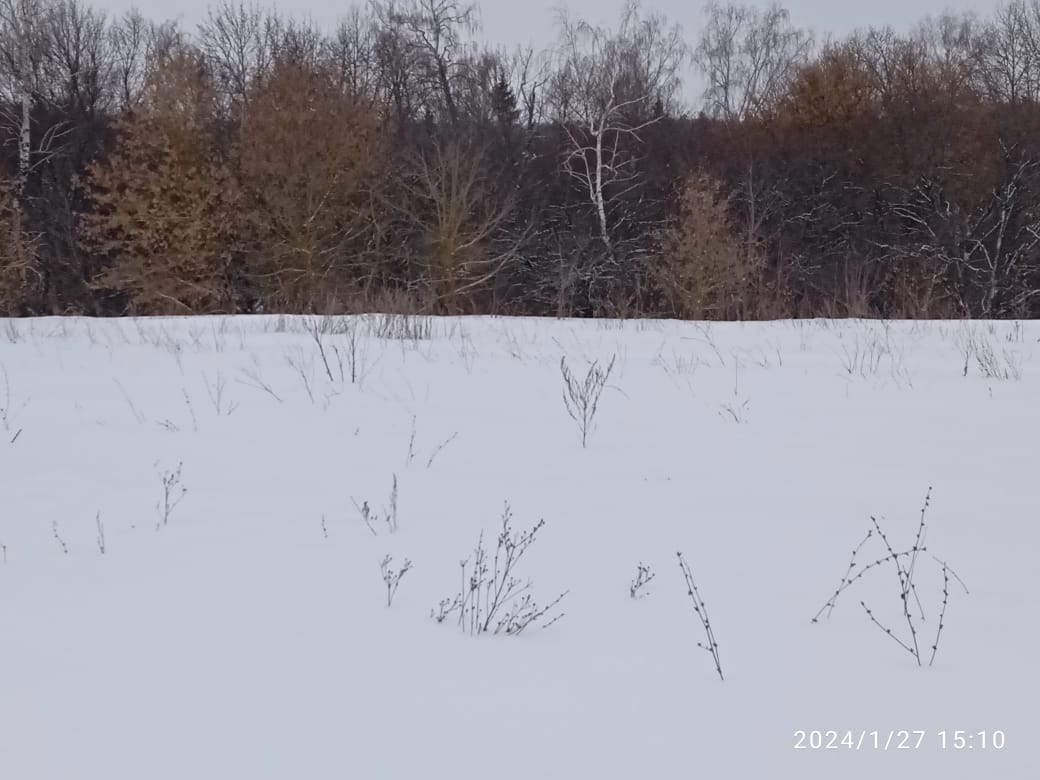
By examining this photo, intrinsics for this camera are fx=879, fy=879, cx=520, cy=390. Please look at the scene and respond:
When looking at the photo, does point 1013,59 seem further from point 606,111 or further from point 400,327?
point 400,327

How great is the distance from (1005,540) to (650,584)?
123 centimetres

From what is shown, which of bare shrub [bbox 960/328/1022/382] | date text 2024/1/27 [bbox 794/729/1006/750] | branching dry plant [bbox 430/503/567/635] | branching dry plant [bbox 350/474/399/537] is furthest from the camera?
bare shrub [bbox 960/328/1022/382]

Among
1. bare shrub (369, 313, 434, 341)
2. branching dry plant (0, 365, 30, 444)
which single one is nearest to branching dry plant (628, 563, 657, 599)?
branching dry plant (0, 365, 30, 444)

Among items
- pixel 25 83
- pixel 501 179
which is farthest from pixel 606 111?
pixel 25 83

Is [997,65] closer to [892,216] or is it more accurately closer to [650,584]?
[892,216]

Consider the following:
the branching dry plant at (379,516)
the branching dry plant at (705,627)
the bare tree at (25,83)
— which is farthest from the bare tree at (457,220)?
the branching dry plant at (705,627)

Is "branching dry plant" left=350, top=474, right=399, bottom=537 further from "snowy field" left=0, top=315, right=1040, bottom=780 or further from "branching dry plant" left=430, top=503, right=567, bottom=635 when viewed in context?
"branching dry plant" left=430, top=503, right=567, bottom=635

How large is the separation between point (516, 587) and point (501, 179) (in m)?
23.6

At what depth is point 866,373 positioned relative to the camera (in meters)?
6.56

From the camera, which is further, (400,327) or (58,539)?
(400,327)

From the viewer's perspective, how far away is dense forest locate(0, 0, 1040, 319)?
22.0m

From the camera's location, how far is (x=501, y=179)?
25.2 m

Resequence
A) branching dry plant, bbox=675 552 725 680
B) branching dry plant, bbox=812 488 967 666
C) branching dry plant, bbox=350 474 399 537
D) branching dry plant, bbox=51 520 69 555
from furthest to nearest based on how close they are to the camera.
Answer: branching dry plant, bbox=350 474 399 537 → branching dry plant, bbox=51 520 69 555 → branching dry plant, bbox=812 488 967 666 → branching dry plant, bbox=675 552 725 680

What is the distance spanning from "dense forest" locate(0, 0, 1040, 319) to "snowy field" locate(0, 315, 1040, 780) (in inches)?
593
